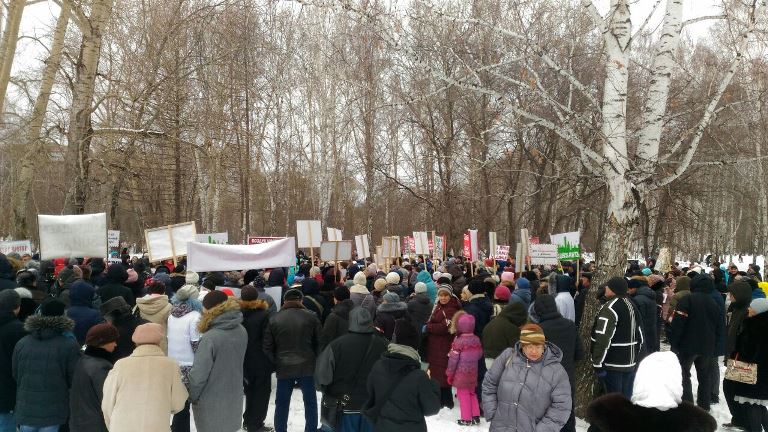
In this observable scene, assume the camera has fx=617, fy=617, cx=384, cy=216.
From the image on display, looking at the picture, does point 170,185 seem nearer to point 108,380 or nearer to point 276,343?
point 276,343

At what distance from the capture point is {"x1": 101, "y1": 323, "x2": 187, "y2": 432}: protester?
466 centimetres

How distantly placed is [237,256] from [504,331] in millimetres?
4744

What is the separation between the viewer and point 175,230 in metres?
12.6

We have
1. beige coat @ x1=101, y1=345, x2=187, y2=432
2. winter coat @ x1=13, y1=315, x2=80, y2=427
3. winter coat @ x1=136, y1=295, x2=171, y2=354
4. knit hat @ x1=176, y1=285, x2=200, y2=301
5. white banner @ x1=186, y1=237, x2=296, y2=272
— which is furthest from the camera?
white banner @ x1=186, y1=237, x2=296, y2=272

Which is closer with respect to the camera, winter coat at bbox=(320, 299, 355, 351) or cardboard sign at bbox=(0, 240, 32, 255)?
winter coat at bbox=(320, 299, 355, 351)

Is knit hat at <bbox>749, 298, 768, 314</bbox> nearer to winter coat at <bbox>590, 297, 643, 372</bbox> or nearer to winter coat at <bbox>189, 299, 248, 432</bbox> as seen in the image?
winter coat at <bbox>590, 297, 643, 372</bbox>

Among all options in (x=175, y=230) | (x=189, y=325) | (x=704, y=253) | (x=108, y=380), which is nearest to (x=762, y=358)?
(x=189, y=325)

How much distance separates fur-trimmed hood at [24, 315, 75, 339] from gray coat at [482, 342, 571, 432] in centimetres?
378

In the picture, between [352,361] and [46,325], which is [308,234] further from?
[46,325]

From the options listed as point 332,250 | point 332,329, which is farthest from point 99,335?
point 332,250

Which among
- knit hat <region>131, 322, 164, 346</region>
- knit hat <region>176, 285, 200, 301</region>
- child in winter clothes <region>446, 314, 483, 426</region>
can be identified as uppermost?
knit hat <region>176, 285, 200, 301</region>

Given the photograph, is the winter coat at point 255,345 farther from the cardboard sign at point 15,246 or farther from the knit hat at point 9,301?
the cardboard sign at point 15,246

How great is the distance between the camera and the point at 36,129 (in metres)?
14.8

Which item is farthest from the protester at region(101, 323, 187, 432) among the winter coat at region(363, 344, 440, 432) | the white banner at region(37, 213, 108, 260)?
the white banner at region(37, 213, 108, 260)
